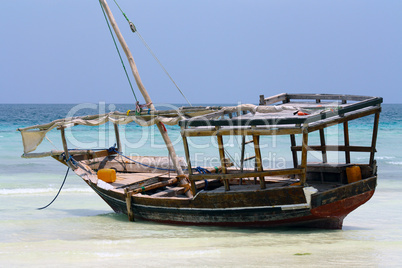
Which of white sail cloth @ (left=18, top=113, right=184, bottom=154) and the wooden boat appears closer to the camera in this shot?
the wooden boat

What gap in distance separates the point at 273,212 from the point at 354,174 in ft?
5.88

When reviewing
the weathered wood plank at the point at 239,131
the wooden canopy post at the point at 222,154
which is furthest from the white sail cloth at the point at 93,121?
the wooden canopy post at the point at 222,154

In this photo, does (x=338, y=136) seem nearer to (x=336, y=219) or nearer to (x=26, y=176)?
(x=26, y=176)

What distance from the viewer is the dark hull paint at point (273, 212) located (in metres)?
8.52

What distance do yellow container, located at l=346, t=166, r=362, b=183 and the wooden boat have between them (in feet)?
0.06

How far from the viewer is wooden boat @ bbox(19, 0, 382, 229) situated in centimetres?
835

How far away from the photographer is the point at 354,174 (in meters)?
9.21

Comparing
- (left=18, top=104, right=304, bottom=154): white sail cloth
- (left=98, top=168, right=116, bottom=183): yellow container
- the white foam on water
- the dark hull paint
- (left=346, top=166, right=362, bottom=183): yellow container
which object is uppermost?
(left=18, top=104, right=304, bottom=154): white sail cloth

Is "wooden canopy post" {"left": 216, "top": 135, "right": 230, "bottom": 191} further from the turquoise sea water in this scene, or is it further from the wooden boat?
the turquoise sea water

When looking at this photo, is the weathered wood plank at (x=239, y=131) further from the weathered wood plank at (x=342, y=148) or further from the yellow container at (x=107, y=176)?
the yellow container at (x=107, y=176)

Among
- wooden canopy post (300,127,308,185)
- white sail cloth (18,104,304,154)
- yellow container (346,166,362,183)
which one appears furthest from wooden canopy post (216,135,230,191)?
yellow container (346,166,362,183)

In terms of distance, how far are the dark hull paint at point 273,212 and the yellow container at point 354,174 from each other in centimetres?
40

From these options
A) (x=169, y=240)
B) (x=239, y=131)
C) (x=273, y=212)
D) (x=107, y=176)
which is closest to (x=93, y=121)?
(x=107, y=176)

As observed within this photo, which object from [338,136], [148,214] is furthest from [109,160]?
[338,136]
